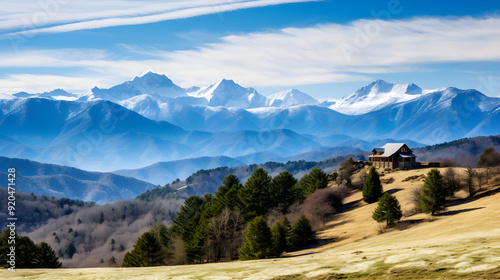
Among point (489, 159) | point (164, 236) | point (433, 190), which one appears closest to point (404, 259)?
point (433, 190)

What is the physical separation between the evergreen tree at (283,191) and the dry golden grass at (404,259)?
35141mm

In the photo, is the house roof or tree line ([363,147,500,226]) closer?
tree line ([363,147,500,226])

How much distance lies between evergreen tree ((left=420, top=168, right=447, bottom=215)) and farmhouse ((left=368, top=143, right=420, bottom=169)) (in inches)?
1807

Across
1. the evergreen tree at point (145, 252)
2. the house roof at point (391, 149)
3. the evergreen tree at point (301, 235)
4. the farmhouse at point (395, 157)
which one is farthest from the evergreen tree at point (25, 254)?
the house roof at point (391, 149)

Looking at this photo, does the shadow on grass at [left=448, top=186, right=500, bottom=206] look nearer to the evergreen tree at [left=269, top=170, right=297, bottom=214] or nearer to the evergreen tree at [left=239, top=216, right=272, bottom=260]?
the evergreen tree at [left=239, top=216, right=272, bottom=260]

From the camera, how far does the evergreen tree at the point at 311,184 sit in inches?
5251

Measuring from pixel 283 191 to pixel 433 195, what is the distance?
45.7m

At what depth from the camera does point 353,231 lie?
9025cm

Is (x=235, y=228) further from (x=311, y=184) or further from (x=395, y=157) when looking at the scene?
(x=395, y=157)

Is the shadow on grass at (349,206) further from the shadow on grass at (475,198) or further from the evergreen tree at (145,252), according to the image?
the evergreen tree at (145,252)

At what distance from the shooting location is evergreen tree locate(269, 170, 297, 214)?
4855 inches

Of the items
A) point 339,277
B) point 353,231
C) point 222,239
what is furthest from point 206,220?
point 339,277

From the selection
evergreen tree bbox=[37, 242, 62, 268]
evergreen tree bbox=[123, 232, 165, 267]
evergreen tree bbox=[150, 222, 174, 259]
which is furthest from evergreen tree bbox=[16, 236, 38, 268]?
evergreen tree bbox=[150, 222, 174, 259]

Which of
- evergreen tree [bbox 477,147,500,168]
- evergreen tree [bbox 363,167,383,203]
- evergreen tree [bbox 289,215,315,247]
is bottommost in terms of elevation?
evergreen tree [bbox 289,215,315,247]
